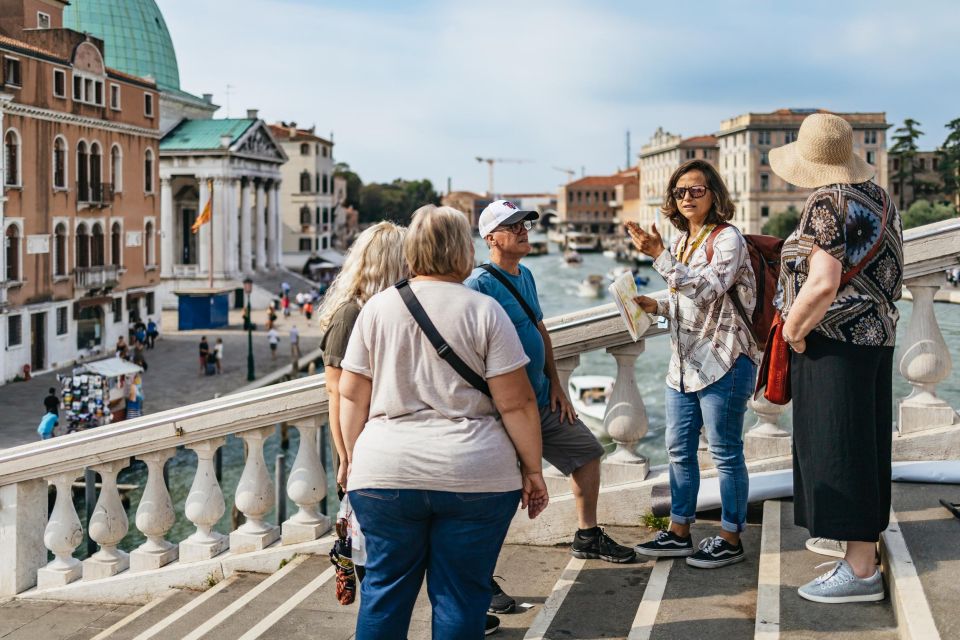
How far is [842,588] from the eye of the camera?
316 cm

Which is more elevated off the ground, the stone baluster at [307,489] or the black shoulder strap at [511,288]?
the black shoulder strap at [511,288]

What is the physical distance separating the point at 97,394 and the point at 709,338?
1842 centimetres

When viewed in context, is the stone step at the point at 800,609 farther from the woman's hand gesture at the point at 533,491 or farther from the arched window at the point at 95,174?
the arched window at the point at 95,174

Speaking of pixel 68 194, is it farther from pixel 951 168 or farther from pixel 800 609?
pixel 951 168

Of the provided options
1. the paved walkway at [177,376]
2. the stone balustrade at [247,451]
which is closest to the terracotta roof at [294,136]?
the paved walkway at [177,376]

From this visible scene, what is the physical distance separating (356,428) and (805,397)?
1.33 m

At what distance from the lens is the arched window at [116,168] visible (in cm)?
3300

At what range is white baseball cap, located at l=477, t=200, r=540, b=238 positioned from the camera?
3.44 meters

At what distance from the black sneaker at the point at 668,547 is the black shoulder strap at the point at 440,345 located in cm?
144

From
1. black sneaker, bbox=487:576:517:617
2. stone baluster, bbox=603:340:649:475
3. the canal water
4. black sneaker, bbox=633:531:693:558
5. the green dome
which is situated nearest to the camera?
black sneaker, bbox=487:576:517:617

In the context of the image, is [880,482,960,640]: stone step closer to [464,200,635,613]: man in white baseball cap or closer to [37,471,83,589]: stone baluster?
[464,200,635,613]: man in white baseball cap

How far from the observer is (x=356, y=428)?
9.48 feet

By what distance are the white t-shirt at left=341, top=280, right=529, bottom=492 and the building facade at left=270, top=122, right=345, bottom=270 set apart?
69.2m

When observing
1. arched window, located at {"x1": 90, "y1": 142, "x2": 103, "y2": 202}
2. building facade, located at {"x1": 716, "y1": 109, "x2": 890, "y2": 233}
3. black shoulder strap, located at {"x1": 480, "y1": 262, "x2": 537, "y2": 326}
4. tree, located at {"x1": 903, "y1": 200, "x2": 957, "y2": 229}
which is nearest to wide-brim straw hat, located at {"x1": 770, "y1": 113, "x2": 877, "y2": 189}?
black shoulder strap, located at {"x1": 480, "y1": 262, "x2": 537, "y2": 326}
